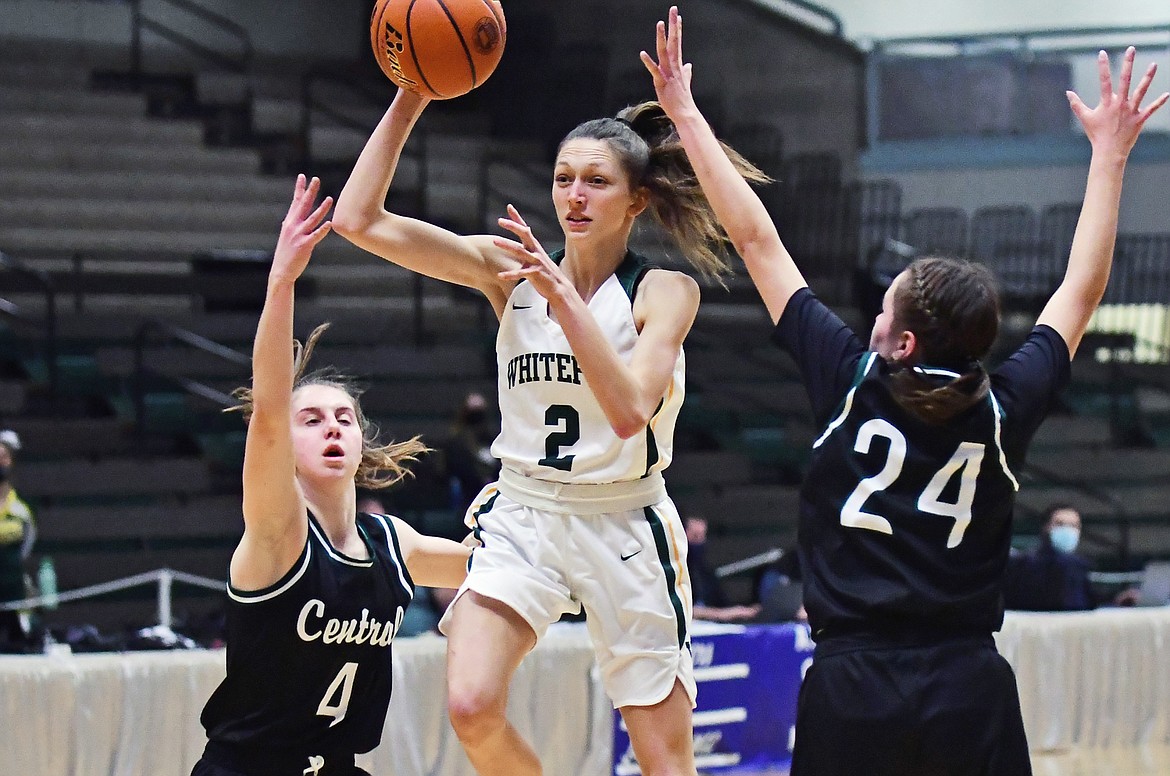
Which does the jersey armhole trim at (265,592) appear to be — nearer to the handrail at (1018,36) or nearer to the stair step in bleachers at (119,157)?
the stair step in bleachers at (119,157)

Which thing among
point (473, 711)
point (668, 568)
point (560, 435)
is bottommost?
point (473, 711)

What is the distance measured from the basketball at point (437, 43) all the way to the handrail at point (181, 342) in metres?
6.73

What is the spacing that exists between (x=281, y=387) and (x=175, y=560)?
699 centimetres

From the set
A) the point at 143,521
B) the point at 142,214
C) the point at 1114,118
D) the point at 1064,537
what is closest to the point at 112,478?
the point at 143,521

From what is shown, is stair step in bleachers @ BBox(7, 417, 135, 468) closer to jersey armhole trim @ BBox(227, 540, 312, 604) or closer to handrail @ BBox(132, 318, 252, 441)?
handrail @ BBox(132, 318, 252, 441)

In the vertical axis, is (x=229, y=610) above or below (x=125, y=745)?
above

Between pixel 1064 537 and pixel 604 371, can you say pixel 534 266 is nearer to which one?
pixel 604 371

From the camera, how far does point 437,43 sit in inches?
144

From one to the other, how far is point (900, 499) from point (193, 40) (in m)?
13.6

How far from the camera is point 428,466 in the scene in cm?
1060

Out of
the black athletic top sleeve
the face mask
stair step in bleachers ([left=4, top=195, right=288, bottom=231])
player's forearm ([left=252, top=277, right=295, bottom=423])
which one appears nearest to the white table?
the face mask

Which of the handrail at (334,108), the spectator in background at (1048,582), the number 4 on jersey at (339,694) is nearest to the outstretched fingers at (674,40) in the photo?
the number 4 on jersey at (339,694)

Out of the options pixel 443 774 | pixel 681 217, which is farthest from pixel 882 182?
pixel 681 217

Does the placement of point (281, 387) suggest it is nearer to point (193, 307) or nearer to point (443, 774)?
point (443, 774)
